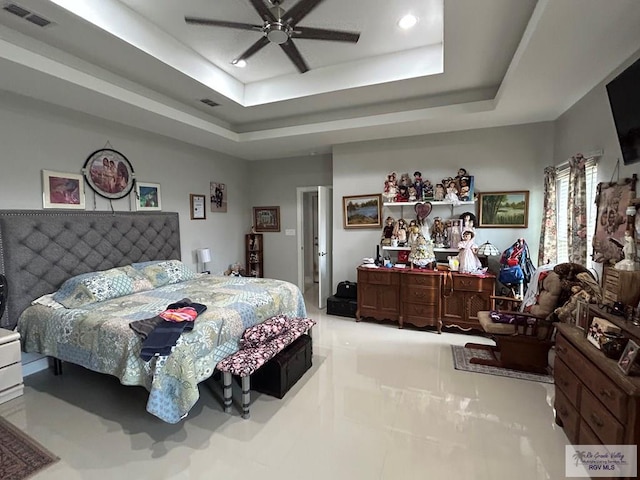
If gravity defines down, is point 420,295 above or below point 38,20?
below

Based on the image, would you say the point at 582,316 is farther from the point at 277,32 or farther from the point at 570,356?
the point at 277,32

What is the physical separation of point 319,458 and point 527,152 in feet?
13.8

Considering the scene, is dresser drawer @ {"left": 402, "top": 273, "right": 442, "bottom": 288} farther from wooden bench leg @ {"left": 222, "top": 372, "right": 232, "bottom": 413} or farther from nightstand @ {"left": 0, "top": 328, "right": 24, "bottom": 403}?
nightstand @ {"left": 0, "top": 328, "right": 24, "bottom": 403}

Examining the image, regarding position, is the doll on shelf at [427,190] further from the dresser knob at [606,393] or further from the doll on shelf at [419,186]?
the dresser knob at [606,393]

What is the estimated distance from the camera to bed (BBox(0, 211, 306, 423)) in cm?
217

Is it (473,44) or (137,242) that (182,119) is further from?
(473,44)

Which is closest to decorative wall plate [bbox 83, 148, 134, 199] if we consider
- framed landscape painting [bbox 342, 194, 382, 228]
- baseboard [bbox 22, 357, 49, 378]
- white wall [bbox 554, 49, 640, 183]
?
baseboard [bbox 22, 357, 49, 378]

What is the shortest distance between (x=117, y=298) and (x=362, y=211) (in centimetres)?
341

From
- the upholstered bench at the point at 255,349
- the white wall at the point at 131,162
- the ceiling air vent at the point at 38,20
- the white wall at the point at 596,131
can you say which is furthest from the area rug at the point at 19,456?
the white wall at the point at 596,131

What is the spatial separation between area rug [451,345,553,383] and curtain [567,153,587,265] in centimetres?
117

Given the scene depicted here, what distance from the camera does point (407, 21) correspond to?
2.67m

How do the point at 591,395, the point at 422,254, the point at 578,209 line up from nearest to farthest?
the point at 591,395 < the point at 578,209 < the point at 422,254

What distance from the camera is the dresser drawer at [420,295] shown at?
4043 mm

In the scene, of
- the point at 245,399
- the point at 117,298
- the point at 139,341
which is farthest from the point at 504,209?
the point at 117,298
